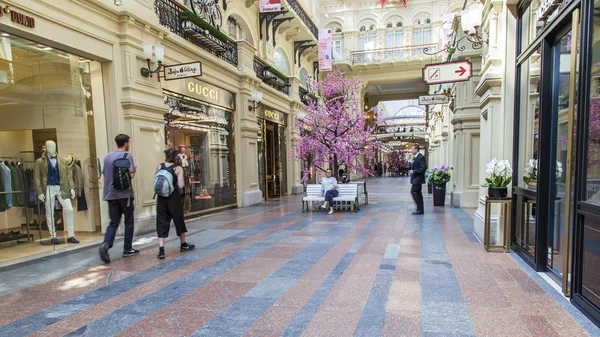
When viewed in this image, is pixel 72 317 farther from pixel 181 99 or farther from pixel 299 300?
pixel 181 99

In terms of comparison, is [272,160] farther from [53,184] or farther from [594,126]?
[594,126]

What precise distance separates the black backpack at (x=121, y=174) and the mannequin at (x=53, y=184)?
70.9 inches

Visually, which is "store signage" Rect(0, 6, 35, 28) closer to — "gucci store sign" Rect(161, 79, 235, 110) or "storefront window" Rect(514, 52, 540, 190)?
"gucci store sign" Rect(161, 79, 235, 110)

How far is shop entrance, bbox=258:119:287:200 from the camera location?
1295 cm

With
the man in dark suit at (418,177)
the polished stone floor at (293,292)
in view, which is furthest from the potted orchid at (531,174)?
the man in dark suit at (418,177)

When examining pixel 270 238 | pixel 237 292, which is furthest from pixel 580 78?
pixel 270 238

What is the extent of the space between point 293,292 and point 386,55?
22856 millimetres

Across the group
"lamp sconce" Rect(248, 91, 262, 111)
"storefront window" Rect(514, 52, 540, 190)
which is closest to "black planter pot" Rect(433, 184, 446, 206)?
"storefront window" Rect(514, 52, 540, 190)

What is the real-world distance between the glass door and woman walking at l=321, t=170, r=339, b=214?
5.45 meters

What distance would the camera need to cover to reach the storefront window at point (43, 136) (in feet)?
17.9

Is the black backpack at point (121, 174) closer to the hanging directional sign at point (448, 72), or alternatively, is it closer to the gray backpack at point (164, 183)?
the gray backpack at point (164, 183)

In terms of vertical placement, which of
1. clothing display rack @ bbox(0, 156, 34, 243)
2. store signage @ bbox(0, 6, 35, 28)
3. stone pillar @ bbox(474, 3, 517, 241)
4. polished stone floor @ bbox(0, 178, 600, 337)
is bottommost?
polished stone floor @ bbox(0, 178, 600, 337)

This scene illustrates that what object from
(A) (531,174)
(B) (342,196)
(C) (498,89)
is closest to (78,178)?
(B) (342,196)

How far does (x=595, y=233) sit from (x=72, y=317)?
14.9 ft
